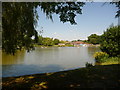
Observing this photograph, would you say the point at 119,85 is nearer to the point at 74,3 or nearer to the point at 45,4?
the point at 74,3

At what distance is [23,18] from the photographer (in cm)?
418

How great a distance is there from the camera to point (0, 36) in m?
3.88

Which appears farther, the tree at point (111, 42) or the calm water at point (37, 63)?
the tree at point (111, 42)

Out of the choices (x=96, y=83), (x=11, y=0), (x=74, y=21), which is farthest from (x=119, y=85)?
(x=11, y=0)

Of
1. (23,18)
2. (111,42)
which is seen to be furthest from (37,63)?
(23,18)

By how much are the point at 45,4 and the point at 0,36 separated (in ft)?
5.52

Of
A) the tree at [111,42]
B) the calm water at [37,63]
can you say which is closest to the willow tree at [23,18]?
the calm water at [37,63]

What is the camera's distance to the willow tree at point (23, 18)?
387 cm

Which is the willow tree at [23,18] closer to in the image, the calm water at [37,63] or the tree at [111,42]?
the calm water at [37,63]

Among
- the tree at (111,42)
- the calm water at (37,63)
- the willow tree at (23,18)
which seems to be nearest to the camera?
the willow tree at (23,18)

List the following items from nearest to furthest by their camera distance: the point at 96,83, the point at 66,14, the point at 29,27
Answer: the point at 96,83 → the point at 29,27 → the point at 66,14

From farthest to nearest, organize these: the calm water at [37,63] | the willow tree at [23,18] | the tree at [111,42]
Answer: the tree at [111,42] < the calm water at [37,63] < the willow tree at [23,18]

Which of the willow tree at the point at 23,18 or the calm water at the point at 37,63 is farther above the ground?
the willow tree at the point at 23,18

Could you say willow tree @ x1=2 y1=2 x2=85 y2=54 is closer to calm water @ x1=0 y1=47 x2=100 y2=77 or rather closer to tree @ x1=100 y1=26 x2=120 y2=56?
calm water @ x1=0 y1=47 x2=100 y2=77
